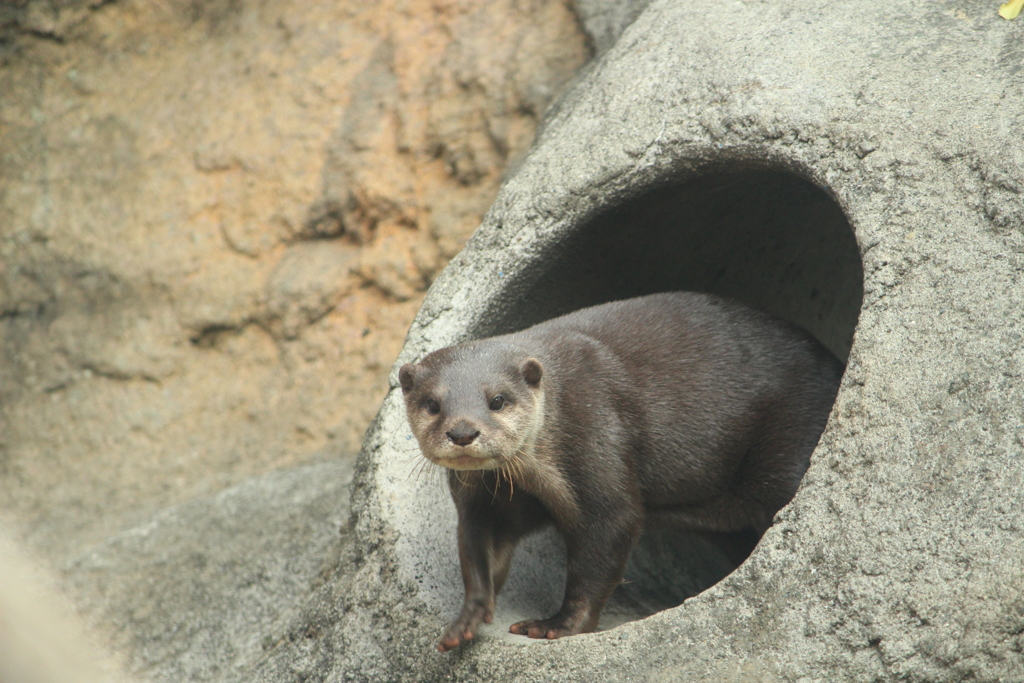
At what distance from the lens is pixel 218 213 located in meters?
7.07

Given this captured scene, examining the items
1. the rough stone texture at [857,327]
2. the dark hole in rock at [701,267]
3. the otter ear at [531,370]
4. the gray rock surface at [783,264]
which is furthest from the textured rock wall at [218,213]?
the otter ear at [531,370]

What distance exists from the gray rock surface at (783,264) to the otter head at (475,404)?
0.67 m

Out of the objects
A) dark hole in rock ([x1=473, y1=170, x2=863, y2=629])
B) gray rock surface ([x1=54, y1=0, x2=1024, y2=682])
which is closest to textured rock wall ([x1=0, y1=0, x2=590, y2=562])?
gray rock surface ([x1=54, y1=0, x2=1024, y2=682])

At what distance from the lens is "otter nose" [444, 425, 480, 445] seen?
11.4 feet

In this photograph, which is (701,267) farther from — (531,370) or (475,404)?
(475,404)

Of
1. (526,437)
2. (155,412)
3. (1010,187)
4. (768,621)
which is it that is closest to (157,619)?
(155,412)

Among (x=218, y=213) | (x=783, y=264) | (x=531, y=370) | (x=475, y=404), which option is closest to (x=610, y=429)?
(x=531, y=370)

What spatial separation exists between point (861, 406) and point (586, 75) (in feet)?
8.47

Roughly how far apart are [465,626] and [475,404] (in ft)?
2.80

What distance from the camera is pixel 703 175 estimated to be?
14.3 feet

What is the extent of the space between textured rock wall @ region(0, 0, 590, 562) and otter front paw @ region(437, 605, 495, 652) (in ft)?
10.4

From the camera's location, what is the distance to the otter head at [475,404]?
11.5 feet

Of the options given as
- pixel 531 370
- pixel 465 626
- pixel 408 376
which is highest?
pixel 531 370

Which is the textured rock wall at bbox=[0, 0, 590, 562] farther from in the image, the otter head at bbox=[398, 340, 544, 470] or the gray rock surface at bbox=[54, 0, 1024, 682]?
the otter head at bbox=[398, 340, 544, 470]
